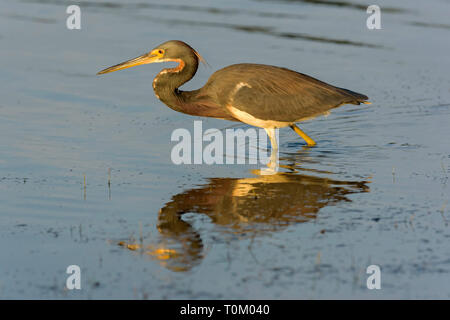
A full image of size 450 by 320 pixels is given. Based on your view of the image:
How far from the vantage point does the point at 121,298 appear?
5.80 m

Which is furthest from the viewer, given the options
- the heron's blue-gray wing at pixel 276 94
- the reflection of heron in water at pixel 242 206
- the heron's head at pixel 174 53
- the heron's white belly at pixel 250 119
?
the heron's head at pixel 174 53

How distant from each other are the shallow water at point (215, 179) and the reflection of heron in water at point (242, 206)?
2 cm

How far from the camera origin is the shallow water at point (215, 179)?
6.26 m

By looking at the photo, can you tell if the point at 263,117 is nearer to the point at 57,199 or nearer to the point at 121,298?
the point at 57,199

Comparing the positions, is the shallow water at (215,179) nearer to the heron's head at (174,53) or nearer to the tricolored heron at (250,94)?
the tricolored heron at (250,94)

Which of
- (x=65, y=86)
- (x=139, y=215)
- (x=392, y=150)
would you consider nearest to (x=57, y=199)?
(x=139, y=215)

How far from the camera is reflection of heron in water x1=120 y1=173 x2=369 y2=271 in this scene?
267 inches

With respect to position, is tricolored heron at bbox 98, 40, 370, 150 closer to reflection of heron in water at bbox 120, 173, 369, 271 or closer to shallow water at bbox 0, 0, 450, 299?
shallow water at bbox 0, 0, 450, 299

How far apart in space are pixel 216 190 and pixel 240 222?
51.6 inches

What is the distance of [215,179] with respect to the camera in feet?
30.3

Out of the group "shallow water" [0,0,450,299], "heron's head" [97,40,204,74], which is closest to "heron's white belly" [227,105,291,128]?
"shallow water" [0,0,450,299]

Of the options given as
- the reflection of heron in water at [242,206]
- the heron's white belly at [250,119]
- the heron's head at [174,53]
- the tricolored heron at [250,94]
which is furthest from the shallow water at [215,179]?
the heron's head at [174,53]

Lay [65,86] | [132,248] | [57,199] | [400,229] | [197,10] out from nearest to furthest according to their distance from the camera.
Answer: [132,248]
[400,229]
[57,199]
[65,86]
[197,10]

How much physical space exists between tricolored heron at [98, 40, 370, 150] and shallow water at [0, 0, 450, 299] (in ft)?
1.91
